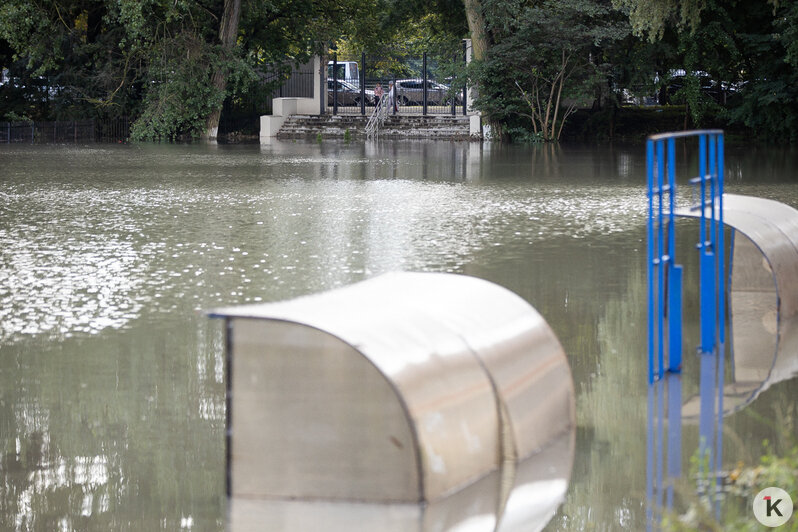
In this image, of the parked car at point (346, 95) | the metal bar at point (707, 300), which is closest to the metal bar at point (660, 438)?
the metal bar at point (707, 300)

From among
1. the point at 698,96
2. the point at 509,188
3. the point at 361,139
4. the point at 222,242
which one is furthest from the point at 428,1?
the point at 222,242

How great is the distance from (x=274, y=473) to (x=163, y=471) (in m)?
0.63

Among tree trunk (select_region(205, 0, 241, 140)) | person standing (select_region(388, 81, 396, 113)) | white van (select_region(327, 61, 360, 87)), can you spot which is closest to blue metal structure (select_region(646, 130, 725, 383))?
tree trunk (select_region(205, 0, 241, 140))

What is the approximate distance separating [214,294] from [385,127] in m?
35.3

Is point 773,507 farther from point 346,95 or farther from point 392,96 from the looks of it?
point 346,95

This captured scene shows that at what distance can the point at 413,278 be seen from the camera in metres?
5.22

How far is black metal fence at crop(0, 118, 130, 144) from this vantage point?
1544 inches

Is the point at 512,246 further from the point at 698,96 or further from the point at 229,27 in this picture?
the point at 229,27

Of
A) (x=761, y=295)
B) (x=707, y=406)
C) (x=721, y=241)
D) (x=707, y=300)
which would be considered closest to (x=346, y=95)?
(x=761, y=295)

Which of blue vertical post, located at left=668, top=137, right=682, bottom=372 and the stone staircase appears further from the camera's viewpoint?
the stone staircase

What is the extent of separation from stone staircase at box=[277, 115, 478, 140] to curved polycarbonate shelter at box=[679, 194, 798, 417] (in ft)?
107

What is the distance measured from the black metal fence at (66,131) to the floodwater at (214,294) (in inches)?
729

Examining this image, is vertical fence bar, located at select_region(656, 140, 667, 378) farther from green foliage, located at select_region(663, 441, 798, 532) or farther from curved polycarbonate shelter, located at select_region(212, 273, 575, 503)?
curved polycarbonate shelter, located at select_region(212, 273, 575, 503)

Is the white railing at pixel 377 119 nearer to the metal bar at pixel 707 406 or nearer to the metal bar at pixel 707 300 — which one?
the metal bar at pixel 707 300
